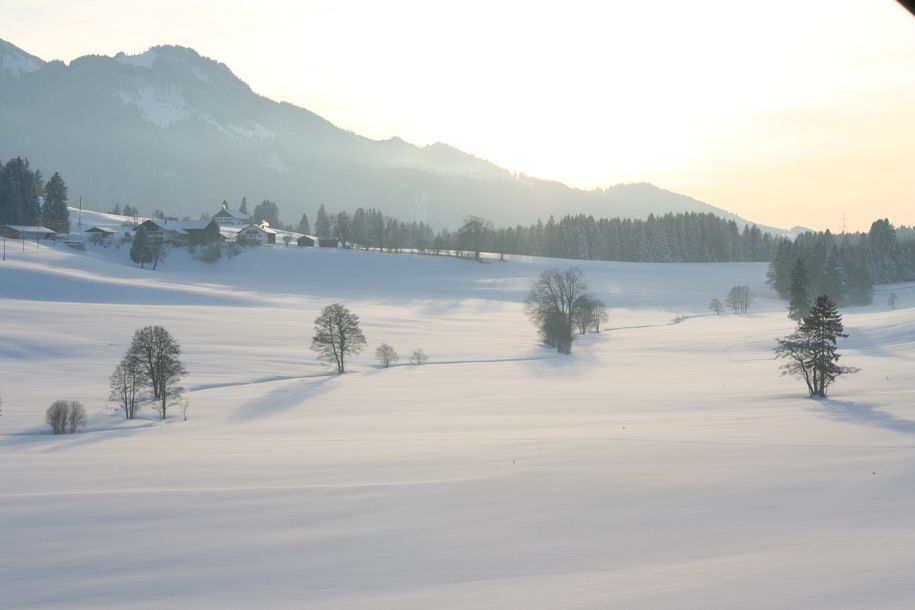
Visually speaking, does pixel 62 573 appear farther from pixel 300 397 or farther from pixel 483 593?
pixel 300 397

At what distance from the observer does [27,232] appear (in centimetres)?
12825

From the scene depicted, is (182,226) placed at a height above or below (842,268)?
above

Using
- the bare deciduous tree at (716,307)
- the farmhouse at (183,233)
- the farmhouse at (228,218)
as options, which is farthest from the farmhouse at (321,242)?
the bare deciduous tree at (716,307)

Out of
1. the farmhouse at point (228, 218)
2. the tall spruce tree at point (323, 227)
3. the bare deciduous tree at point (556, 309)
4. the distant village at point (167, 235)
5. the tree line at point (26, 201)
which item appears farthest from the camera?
the farmhouse at point (228, 218)

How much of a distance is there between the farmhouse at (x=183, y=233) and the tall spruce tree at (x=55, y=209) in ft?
49.5

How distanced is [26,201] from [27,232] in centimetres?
962

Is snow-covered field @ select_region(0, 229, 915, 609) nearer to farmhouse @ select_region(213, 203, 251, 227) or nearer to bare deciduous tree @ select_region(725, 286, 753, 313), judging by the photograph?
bare deciduous tree @ select_region(725, 286, 753, 313)

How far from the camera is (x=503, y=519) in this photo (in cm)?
1834

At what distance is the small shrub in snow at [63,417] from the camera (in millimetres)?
34531

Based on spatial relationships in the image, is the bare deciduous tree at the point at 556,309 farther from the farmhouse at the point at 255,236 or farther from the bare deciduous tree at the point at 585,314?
the farmhouse at the point at 255,236

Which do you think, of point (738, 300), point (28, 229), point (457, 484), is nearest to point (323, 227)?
point (28, 229)

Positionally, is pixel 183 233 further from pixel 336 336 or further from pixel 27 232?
pixel 336 336

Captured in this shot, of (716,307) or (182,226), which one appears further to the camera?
(182,226)

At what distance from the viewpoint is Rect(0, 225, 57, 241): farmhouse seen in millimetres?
125625
